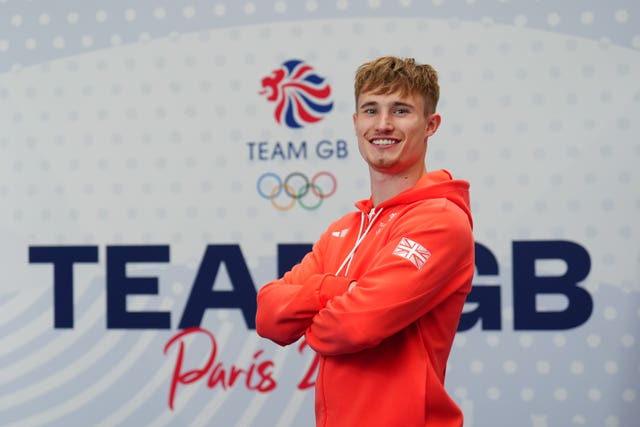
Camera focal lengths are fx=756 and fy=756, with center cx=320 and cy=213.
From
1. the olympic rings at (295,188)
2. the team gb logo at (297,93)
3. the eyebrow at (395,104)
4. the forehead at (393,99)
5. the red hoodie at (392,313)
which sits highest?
the team gb logo at (297,93)

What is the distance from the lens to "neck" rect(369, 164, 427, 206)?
1853 millimetres

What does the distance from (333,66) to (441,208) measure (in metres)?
1.55

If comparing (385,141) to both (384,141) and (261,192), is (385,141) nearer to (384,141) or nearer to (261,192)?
(384,141)

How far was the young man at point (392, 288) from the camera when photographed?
163cm

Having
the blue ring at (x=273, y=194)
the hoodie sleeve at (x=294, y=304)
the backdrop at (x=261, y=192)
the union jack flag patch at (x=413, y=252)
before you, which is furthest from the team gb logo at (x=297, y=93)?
the union jack flag patch at (x=413, y=252)

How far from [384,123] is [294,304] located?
1.56ft

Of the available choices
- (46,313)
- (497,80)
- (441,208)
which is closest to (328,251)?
(441,208)

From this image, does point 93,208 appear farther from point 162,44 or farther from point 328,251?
point 328,251

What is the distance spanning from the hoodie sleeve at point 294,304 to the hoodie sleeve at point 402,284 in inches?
1.6

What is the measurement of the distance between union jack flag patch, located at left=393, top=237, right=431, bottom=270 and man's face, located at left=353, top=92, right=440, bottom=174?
24cm

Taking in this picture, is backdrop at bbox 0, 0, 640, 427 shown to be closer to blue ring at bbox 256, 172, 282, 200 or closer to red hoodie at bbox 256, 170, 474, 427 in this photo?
blue ring at bbox 256, 172, 282, 200

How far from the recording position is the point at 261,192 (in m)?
3.18

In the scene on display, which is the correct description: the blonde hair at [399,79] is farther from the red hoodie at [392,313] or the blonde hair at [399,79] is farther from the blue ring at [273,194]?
the blue ring at [273,194]

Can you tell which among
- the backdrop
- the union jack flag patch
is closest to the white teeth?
the union jack flag patch
